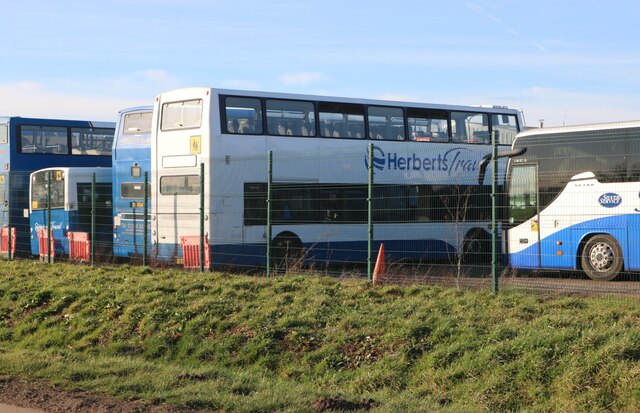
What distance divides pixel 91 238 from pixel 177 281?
Result: 23.1 ft

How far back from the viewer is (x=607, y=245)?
54.2 feet

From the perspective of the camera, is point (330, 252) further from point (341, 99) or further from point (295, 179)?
point (341, 99)

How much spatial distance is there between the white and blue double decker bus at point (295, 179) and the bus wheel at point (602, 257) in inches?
111

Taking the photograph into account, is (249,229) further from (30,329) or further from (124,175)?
(30,329)

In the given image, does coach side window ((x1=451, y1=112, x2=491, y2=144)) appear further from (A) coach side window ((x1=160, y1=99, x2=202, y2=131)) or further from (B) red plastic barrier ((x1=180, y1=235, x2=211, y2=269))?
(B) red plastic barrier ((x1=180, y1=235, x2=211, y2=269))

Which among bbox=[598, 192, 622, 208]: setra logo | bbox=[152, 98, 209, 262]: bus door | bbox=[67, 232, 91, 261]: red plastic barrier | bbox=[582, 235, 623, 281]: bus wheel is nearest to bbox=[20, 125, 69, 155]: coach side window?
bbox=[67, 232, 91, 261]: red plastic barrier

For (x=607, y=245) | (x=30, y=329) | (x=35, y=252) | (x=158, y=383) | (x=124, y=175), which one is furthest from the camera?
(x=35, y=252)

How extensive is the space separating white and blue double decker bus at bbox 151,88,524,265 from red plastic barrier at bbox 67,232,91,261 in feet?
5.59

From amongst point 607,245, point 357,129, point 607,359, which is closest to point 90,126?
point 357,129

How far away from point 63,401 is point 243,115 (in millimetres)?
13227

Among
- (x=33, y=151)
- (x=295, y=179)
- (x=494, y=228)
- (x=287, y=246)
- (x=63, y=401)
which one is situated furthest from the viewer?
(x=33, y=151)

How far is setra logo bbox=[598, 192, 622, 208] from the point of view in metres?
16.3

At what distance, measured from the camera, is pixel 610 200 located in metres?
16.4

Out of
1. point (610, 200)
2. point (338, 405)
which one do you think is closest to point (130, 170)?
point (610, 200)
